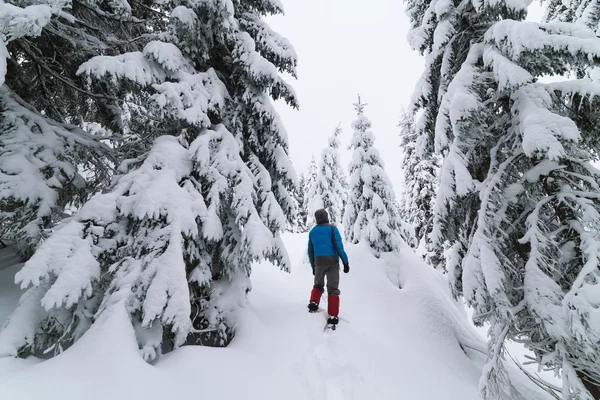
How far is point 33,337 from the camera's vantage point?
137 inches

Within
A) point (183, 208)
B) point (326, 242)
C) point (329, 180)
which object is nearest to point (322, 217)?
point (326, 242)

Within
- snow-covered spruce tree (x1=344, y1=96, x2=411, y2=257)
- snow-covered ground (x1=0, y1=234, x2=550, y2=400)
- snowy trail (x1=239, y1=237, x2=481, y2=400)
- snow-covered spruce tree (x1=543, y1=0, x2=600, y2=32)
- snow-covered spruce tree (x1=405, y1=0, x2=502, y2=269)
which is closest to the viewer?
snow-covered ground (x1=0, y1=234, x2=550, y2=400)

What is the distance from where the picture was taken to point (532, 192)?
17.2 ft

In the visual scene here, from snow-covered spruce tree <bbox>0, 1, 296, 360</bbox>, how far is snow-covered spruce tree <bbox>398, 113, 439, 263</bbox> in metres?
18.5

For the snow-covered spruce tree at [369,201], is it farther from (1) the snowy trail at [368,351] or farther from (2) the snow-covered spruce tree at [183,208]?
(2) the snow-covered spruce tree at [183,208]

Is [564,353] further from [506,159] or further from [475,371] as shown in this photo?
[506,159]

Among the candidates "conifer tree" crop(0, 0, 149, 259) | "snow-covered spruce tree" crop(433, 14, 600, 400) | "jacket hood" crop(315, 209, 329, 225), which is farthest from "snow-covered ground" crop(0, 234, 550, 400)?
"jacket hood" crop(315, 209, 329, 225)

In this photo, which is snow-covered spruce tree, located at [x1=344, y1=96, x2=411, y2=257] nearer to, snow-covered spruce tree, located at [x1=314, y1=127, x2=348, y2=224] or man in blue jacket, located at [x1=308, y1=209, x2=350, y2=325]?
man in blue jacket, located at [x1=308, y1=209, x2=350, y2=325]

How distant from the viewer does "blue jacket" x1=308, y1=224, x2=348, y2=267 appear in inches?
263

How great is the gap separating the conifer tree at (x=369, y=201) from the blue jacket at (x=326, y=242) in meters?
5.16

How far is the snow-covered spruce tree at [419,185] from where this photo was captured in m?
23.1

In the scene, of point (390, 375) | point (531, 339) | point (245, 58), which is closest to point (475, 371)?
point (531, 339)

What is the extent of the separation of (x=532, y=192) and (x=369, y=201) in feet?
24.7

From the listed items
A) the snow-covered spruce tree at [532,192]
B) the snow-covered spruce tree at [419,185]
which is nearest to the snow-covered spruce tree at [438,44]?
the snow-covered spruce tree at [532,192]
